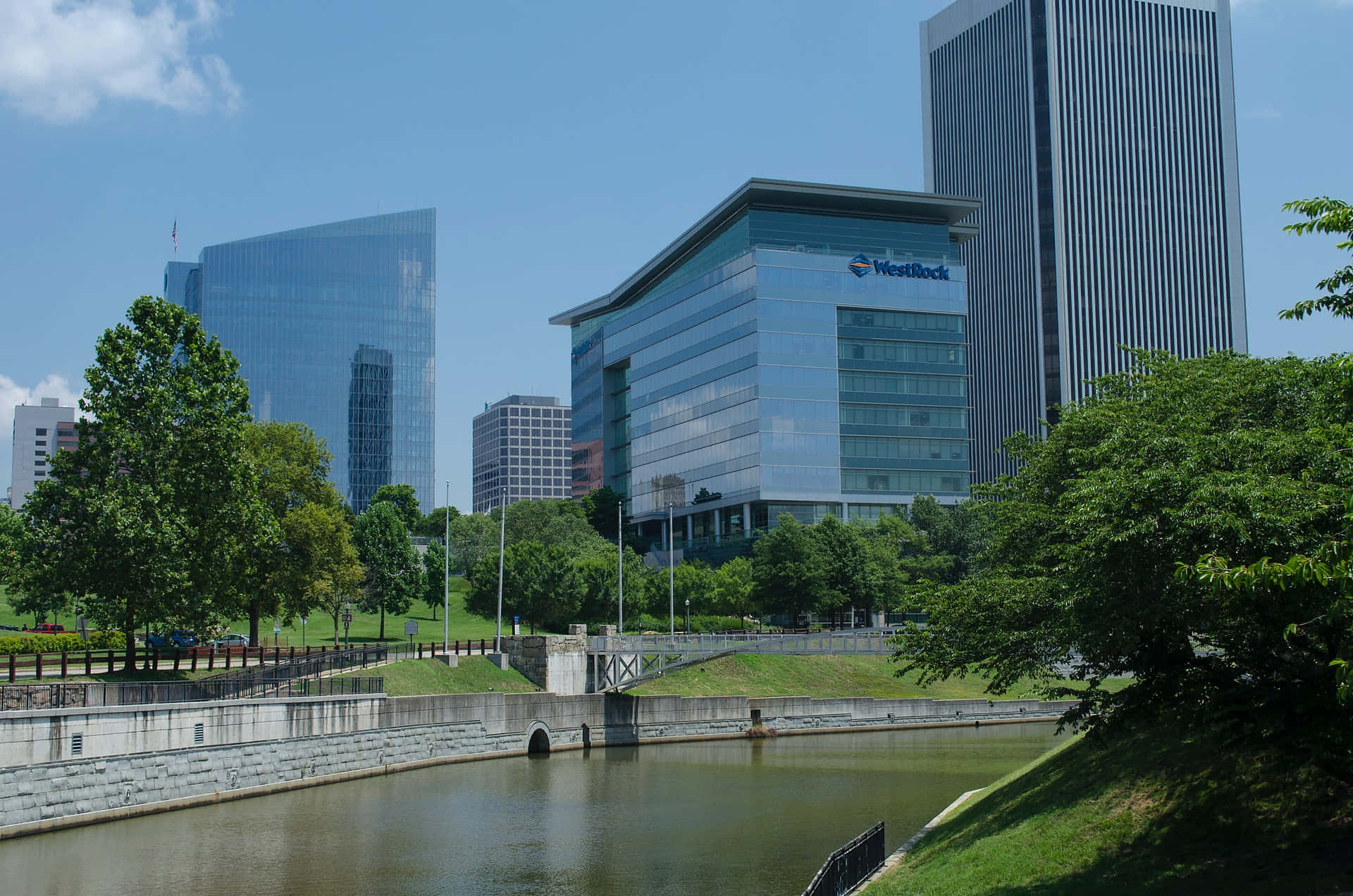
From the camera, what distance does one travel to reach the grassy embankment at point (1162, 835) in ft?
73.4

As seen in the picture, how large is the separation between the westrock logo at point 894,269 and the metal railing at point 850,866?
11023cm

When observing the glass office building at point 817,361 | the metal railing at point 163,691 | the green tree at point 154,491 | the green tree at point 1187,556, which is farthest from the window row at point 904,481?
the green tree at point 1187,556

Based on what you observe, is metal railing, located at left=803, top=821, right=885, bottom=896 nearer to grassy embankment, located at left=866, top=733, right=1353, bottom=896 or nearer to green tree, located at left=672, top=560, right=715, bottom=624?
grassy embankment, located at left=866, top=733, right=1353, bottom=896

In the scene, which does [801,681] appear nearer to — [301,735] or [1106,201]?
[301,735]

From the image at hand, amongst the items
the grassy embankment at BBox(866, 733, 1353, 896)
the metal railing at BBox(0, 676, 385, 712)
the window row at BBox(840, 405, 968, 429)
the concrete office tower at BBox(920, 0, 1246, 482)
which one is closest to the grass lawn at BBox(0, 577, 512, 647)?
the metal railing at BBox(0, 676, 385, 712)

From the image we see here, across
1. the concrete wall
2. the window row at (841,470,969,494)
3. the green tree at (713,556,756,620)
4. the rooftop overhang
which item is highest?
the rooftop overhang

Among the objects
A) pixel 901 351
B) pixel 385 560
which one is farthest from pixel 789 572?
pixel 901 351

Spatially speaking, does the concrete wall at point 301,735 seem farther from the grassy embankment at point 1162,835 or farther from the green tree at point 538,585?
the grassy embankment at point 1162,835

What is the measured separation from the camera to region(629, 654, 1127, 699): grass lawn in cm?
7988

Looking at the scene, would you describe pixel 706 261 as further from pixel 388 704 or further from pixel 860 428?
pixel 388 704

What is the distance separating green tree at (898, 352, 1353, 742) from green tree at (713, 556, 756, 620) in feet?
241

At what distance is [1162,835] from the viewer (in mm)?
25141

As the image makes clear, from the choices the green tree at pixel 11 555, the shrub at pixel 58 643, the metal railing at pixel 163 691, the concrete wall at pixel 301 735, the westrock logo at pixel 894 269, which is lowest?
the concrete wall at pixel 301 735

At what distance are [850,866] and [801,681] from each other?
192 feet
